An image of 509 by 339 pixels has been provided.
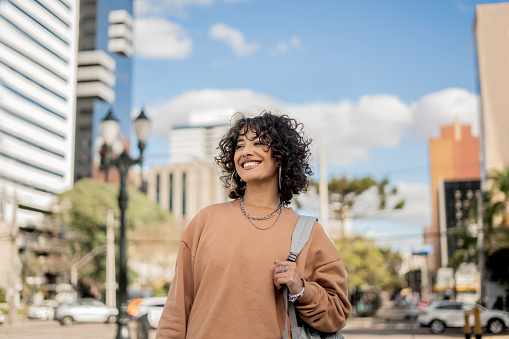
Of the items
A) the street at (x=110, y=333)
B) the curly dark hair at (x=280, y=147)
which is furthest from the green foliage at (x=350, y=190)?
the curly dark hair at (x=280, y=147)

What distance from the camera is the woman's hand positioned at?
1861 millimetres

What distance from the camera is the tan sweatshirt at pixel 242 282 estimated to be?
75.3 inches

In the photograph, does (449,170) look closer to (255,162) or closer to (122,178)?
(122,178)

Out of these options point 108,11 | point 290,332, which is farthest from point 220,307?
point 108,11

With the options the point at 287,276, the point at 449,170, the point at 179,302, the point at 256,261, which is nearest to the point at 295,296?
the point at 287,276

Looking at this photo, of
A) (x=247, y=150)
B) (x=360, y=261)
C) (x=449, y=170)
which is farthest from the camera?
(x=449, y=170)

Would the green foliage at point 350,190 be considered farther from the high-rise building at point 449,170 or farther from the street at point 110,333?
the high-rise building at point 449,170

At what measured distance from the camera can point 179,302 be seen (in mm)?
2002

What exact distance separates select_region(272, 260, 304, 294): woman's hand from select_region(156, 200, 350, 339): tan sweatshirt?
41mm

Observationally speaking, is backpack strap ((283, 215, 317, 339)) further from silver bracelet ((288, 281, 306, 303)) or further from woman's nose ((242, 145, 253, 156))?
woman's nose ((242, 145, 253, 156))

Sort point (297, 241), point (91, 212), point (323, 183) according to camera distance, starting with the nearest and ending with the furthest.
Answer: point (297, 241) → point (323, 183) → point (91, 212)

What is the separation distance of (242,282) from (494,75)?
21551 millimetres

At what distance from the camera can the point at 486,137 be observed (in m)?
33.7

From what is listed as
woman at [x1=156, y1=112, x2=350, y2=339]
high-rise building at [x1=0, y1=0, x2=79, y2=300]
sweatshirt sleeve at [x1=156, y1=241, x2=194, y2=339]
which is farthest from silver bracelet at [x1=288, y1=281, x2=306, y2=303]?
high-rise building at [x1=0, y1=0, x2=79, y2=300]
